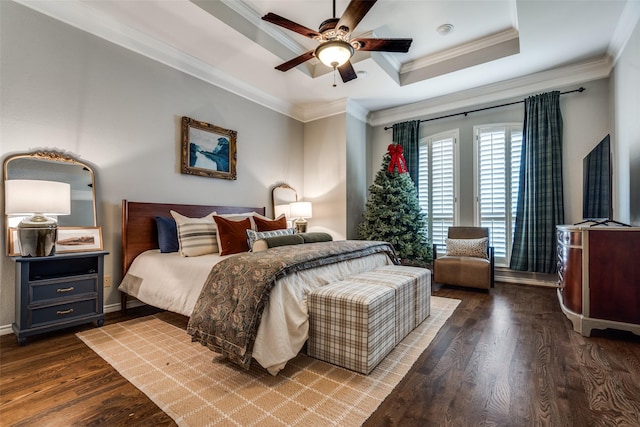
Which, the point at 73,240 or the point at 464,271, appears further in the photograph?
the point at 464,271

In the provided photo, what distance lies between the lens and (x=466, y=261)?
423cm

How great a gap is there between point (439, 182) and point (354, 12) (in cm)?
Result: 357

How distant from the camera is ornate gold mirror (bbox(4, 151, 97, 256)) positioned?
101 inches

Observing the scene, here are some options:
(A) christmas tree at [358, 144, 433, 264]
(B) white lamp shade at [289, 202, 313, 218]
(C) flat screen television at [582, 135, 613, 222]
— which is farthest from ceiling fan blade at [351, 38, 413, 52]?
(B) white lamp shade at [289, 202, 313, 218]

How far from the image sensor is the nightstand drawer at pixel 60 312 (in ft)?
7.84

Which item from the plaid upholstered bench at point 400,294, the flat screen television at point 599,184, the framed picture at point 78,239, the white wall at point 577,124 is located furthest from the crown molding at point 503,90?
the framed picture at point 78,239

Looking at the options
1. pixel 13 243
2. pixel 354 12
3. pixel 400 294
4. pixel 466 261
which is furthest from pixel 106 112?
pixel 466 261


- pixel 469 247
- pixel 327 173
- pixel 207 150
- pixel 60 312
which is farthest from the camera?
pixel 327 173

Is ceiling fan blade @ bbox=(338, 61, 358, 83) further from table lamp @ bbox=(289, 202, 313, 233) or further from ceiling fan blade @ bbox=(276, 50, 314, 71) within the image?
table lamp @ bbox=(289, 202, 313, 233)

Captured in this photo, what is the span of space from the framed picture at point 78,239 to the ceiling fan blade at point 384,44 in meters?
3.08

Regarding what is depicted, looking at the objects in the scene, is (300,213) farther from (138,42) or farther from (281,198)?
(138,42)

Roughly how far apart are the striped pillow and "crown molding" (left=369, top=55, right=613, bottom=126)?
4.04 meters

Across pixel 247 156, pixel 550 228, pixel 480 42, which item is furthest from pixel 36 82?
pixel 550 228

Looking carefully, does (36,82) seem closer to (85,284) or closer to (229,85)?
(85,284)
